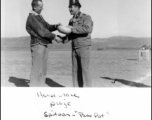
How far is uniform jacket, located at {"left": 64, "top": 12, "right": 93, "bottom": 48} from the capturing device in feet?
12.4

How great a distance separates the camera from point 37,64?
3.86 meters

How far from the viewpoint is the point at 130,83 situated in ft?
17.4

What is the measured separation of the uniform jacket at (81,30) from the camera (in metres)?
3.78

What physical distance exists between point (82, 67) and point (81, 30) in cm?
79

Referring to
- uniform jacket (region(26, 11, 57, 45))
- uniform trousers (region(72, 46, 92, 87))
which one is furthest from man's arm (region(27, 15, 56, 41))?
uniform trousers (region(72, 46, 92, 87))
